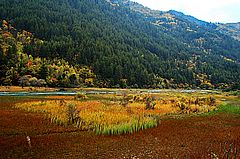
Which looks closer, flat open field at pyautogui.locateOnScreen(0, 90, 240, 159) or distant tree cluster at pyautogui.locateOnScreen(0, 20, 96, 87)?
flat open field at pyautogui.locateOnScreen(0, 90, 240, 159)

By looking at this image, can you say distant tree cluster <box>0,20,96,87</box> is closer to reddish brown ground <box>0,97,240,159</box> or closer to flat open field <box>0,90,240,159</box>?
flat open field <box>0,90,240,159</box>

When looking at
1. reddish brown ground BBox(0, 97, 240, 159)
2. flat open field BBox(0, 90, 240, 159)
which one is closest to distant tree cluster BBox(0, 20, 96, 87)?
flat open field BBox(0, 90, 240, 159)

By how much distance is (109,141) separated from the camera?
2169 centimetres

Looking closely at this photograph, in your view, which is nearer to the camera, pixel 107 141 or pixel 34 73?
pixel 107 141

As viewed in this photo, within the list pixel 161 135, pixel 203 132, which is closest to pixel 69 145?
pixel 161 135

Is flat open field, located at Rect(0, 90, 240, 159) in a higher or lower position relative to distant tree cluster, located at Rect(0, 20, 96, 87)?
lower

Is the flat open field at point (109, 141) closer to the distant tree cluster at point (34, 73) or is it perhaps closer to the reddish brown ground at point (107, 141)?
the reddish brown ground at point (107, 141)

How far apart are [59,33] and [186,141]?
164 m

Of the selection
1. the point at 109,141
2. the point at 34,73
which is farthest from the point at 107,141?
the point at 34,73

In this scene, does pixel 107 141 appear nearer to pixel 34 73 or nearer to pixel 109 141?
pixel 109 141

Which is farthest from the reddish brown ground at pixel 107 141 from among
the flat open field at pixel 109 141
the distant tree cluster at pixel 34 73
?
the distant tree cluster at pixel 34 73

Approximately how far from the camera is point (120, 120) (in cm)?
2981

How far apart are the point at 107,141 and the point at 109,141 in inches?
6.3

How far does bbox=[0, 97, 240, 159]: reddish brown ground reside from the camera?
59.2 feet
